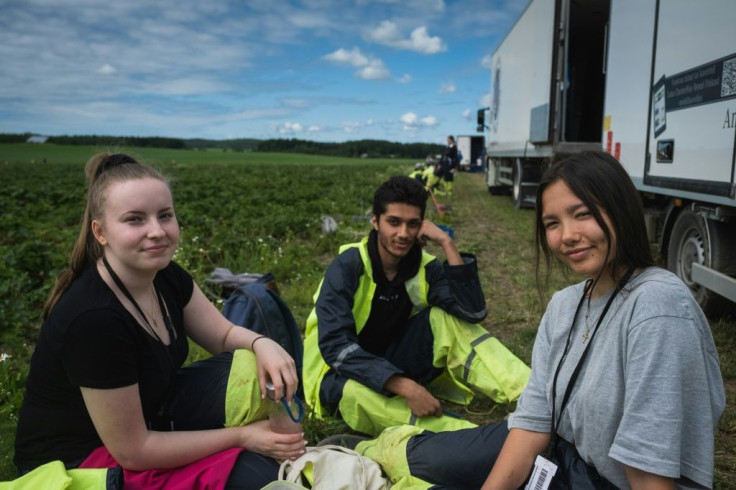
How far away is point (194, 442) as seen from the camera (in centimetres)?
195

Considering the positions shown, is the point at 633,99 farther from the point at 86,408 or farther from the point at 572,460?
the point at 86,408

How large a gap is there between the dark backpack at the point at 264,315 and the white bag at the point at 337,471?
113cm

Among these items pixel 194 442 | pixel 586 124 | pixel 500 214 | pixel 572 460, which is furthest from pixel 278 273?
pixel 586 124

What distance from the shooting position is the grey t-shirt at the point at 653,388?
1382 mm

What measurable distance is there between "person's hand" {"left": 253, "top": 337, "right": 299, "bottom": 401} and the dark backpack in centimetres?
109

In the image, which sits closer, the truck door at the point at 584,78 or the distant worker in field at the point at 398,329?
the distant worker in field at the point at 398,329

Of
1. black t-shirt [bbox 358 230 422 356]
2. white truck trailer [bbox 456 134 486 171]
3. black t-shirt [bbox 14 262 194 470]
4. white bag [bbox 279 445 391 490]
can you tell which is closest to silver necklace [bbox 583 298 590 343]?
white bag [bbox 279 445 391 490]

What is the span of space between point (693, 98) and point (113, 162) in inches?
158

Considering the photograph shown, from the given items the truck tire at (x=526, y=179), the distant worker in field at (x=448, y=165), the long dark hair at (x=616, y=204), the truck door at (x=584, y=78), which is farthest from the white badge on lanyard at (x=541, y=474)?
the distant worker in field at (x=448, y=165)

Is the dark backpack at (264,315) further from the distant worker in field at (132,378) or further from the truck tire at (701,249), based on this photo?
the truck tire at (701,249)

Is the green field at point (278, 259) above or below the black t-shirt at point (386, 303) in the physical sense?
below

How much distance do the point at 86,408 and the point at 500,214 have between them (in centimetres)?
1165

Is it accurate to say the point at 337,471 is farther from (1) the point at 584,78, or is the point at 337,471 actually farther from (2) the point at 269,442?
(1) the point at 584,78

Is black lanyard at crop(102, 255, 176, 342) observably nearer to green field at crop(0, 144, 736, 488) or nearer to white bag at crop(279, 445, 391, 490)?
green field at crop(0, 144, 736, 488)
